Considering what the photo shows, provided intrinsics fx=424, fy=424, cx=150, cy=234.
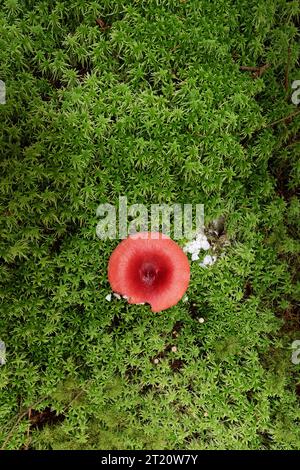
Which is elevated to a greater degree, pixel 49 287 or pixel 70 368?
pixel 49 287

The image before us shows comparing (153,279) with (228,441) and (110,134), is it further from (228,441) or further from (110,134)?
(228,441)

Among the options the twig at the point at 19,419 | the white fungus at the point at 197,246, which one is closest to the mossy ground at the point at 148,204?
the twig at the point at 19,419

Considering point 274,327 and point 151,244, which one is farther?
point 274,327

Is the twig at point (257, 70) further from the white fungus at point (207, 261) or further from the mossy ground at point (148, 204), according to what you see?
the white fungus at point (207, 261)

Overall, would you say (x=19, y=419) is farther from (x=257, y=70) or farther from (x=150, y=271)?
(x=257, y=70)

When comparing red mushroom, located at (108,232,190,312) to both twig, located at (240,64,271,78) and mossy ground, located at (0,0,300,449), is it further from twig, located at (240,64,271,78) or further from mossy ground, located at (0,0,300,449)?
twig, located at (240,64,271,78)

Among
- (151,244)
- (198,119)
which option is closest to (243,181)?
(198,119)
